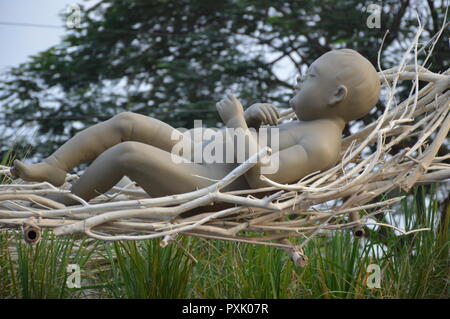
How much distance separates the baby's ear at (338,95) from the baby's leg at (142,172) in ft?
1.29

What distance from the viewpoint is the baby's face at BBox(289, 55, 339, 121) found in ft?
6.47

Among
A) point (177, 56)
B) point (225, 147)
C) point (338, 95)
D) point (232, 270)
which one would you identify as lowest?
point (232, 270)

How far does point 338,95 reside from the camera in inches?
77.5

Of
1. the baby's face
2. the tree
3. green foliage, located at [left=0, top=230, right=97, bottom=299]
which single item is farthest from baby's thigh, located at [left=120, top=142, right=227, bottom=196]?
the tree

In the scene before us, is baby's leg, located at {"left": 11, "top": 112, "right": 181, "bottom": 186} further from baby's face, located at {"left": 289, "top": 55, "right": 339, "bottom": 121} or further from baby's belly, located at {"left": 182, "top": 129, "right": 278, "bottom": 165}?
baby's face, located at {"left": 289, "top": 55, "right": 339, "bottom": 121}

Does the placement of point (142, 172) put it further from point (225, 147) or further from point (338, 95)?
point (338, 95)

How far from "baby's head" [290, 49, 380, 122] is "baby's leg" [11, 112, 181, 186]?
1.33 feet

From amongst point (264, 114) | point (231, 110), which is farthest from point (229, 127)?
point (264, 114)

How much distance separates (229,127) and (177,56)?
4.13 metres

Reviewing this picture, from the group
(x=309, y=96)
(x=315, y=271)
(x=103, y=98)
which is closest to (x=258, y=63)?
(x=103, y=98)

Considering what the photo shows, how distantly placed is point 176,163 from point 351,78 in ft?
1.77

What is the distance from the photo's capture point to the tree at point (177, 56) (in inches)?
208
